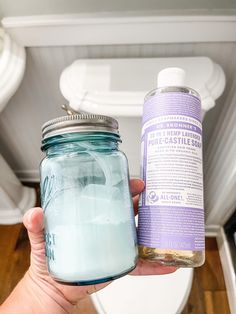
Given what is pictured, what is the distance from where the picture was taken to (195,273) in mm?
1034

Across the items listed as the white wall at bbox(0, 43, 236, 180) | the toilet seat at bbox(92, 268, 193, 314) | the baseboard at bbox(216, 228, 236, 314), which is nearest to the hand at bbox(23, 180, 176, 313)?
the toilet seat at bbox(92, 268, 193, 314)

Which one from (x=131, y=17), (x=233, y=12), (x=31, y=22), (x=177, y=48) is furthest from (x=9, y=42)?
(x=233, y=12)

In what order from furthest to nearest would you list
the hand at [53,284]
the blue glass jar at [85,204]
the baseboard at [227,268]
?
the baseboard at [227,268] → the hand at [53,284] → the blue glass jar at [85,204]

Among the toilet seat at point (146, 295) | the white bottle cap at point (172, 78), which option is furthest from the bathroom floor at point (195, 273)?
the white bottle cap at point (172, 78)

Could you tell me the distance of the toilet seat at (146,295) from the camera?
2.28 feet

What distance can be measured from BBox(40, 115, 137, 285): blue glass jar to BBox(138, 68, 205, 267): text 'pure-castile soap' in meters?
0.03

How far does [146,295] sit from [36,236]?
41 centimetres

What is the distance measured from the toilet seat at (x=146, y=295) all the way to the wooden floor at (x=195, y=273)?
320 millimetres

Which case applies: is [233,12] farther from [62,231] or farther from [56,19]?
[62,231]

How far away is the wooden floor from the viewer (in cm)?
98

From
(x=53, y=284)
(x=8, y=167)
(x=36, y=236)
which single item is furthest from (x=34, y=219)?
(x=8, y=167)

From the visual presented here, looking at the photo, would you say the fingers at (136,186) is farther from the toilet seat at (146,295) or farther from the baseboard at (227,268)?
the baseboard at (227,268)

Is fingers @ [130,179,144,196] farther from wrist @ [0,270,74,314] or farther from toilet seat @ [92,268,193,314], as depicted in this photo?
toilet seat @ [92,268,193,314]

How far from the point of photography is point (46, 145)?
376 mm
